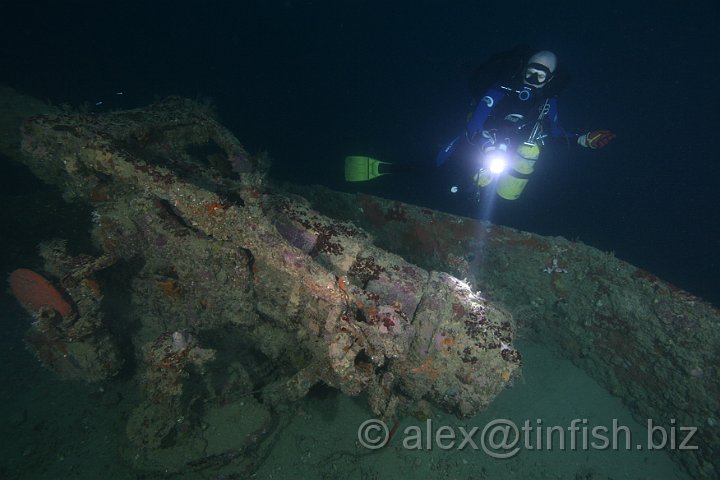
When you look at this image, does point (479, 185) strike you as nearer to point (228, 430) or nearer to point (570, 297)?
point (570, 297)

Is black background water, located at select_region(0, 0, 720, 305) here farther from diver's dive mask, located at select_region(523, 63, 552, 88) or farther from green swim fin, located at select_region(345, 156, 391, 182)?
green swim fin, located at select_region(345, 156, 391, 182)

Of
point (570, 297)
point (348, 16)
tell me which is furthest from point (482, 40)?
point (570, 297)

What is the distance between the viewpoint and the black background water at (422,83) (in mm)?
16047

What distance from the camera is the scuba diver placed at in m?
6.39

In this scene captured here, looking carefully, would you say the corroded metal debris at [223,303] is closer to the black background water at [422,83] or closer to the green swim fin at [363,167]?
the green swim fin at [363,167]

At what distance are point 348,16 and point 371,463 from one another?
1845 inches

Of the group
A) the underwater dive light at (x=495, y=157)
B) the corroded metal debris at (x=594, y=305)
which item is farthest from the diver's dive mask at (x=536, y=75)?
the corroded metal debris at (x=594, y=305)

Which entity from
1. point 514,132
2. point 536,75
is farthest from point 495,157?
point 536,75

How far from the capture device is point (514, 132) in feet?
21.6

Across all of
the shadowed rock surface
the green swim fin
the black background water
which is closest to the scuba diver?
the green swim fin

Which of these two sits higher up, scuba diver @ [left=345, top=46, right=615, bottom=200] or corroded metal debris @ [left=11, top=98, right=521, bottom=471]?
scuba diver @ [left=345, top=46, right=615, bottom=200]

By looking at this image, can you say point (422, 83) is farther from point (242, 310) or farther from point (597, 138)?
point (242, 310)

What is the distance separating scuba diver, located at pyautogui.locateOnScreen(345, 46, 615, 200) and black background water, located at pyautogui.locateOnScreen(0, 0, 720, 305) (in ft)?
19.7

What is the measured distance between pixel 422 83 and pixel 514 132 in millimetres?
30699
